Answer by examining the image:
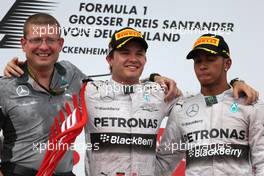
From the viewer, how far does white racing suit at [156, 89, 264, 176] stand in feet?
7.43

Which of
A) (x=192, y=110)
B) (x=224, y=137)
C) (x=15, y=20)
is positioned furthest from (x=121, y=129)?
(x=15, y=20)

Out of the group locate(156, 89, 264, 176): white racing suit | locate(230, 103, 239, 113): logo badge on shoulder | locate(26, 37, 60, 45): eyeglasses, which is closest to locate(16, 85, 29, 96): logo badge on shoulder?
locate(26, 37, 60, 45): eyeglasses

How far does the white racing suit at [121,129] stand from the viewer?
2324 millimetres

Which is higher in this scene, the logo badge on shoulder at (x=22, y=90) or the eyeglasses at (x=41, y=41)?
the eyeglasses at (x=41, y=41)

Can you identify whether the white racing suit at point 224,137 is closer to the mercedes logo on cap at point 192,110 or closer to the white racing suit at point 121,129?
the mercedes logo on cap at point 192,110

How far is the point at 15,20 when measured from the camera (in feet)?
11.0

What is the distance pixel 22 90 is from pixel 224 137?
937 mm

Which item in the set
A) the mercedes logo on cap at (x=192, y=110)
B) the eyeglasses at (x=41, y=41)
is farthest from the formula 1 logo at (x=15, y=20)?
the mercedes logo on cap at (x=192, y=110)

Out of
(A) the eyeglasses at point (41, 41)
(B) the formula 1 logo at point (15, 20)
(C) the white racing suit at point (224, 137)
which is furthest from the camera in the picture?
(B) the formula 1 logo at point (15, 20)

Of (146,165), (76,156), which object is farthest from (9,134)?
(76,156)

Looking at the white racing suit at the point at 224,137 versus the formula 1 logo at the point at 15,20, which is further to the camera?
the formula 1 logo at the point at 15,20

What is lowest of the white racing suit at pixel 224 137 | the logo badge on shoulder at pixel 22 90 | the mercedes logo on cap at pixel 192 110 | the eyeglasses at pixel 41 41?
the white racing suit at pixel 224 137

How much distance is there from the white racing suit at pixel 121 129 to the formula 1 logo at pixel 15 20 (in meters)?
1.11

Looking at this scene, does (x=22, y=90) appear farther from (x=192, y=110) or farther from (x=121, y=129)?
(x=192, y=110)
